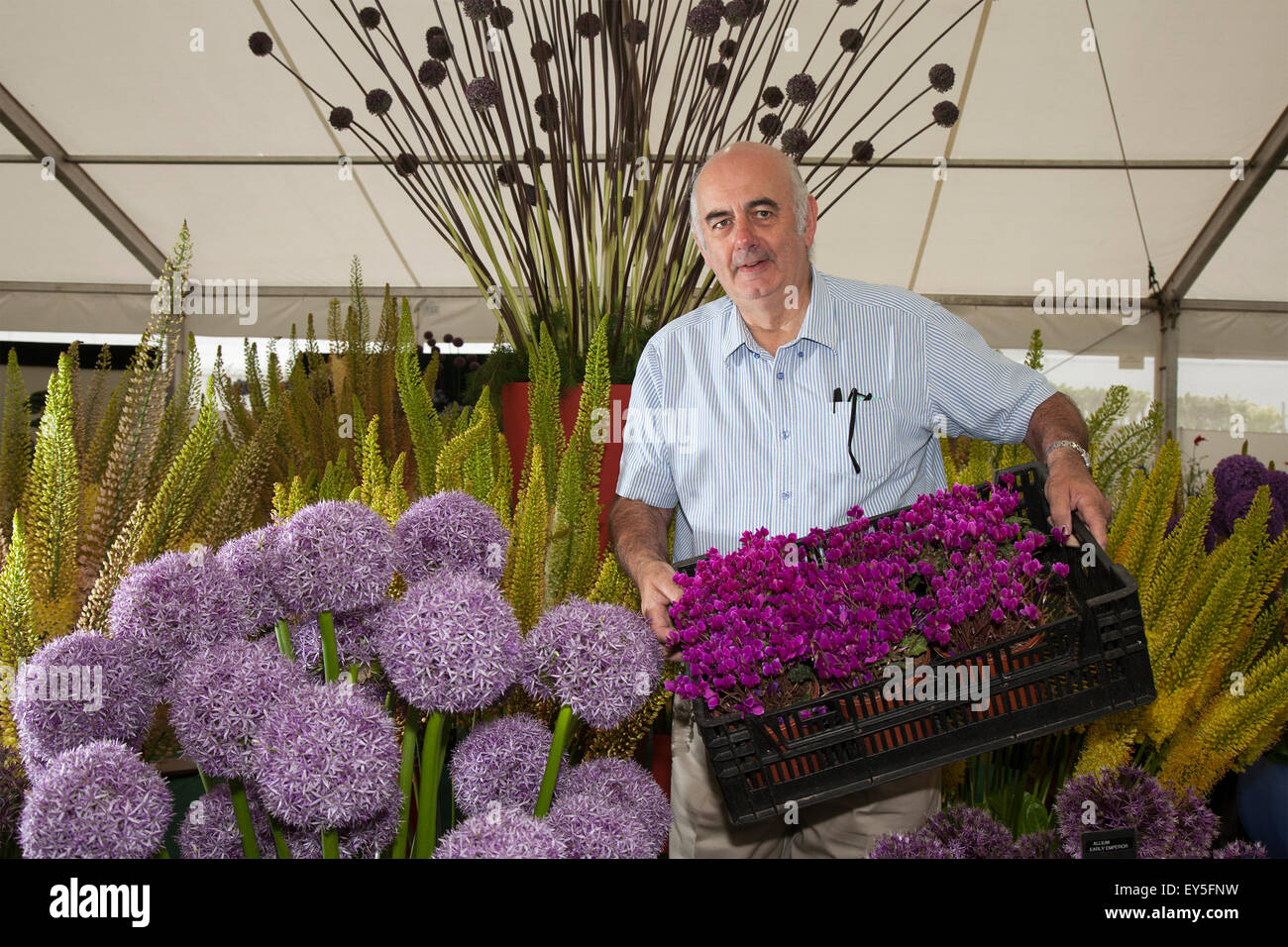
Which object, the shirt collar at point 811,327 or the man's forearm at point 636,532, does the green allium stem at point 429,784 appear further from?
the shirt collar at point 811,327

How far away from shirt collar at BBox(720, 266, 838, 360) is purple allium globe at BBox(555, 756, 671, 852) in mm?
733

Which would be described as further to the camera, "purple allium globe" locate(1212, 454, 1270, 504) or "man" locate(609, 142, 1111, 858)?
"purple allium globe" locate(1212, 454, 1270, 504)

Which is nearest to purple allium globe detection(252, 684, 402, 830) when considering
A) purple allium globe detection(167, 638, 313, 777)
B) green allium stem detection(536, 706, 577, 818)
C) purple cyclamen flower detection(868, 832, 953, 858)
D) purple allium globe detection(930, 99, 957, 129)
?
purple allium globe detection(167, 638, 313, 777)

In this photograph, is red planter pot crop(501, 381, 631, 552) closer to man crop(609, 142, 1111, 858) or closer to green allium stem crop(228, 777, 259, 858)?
man crop(609, 142, 1111, 858)

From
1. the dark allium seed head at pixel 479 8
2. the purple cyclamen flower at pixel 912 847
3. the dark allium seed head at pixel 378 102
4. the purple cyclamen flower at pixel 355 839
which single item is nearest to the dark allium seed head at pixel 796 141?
the dark allium seed head at pixel 479 8

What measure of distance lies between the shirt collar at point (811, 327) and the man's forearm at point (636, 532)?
23cm

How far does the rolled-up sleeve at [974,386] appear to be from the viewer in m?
1.13

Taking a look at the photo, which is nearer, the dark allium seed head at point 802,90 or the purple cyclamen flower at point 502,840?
the purple cyclamen flower at point 502,840

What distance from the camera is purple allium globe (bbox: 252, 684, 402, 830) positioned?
387 millimetres

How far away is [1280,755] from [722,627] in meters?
0.84

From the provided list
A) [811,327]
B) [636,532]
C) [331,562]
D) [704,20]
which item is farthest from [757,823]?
[704,20]

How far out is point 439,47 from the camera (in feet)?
3.43

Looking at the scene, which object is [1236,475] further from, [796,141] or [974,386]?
[796,141]
